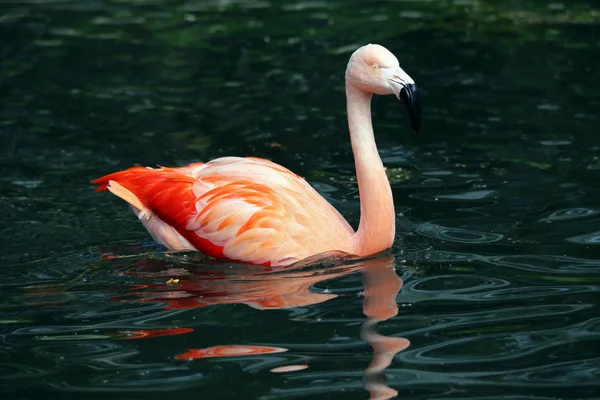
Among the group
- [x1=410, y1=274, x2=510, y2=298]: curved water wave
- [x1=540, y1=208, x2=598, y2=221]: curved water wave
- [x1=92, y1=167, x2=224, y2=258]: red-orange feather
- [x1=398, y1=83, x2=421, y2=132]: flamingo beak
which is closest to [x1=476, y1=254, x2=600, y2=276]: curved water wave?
[x1=410, y1=274, x2=510, y2=298]: curved water wave

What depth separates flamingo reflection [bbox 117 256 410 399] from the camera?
5.74 meters

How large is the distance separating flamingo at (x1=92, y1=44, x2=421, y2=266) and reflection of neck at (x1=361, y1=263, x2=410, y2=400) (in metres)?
0.33

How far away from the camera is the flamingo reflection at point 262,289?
5.74 m

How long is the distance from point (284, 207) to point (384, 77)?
1.14m

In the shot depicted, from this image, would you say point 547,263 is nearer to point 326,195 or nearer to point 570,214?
point 570,214

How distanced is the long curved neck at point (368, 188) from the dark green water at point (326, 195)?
0.19 metres

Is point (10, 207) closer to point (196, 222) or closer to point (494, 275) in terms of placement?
point (196, 222)

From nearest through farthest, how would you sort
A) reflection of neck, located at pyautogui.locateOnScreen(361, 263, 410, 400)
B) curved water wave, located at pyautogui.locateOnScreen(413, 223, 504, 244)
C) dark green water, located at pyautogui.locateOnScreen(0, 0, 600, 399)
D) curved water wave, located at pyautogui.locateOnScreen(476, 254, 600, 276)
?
1. reflection of neck, located at pyautogui.locateOnScreen(361, 263, 410, 400)
2. dark green water, located at pyautogui.locateOnScreen(0, 0, 600, 399)
3. curved water wave, located at pyautogui.locateOnScreen(476, 254, 600, 276)
4. curved water wave, located at pyautogui.locateOnScreen(413, 223, 504, 244)

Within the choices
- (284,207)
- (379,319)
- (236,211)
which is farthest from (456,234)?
(379,319)

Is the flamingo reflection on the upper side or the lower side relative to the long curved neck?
lower

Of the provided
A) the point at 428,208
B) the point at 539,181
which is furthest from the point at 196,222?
the point at 539,181

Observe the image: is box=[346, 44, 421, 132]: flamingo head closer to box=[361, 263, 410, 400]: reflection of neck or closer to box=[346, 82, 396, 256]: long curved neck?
box=[346, 82, 396, 256]: long curved neck

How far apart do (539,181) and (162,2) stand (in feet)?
35.8

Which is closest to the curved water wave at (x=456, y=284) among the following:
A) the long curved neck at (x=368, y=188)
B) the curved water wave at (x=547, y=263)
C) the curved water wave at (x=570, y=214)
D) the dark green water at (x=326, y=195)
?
the dark green water at (x=326, y=195)
